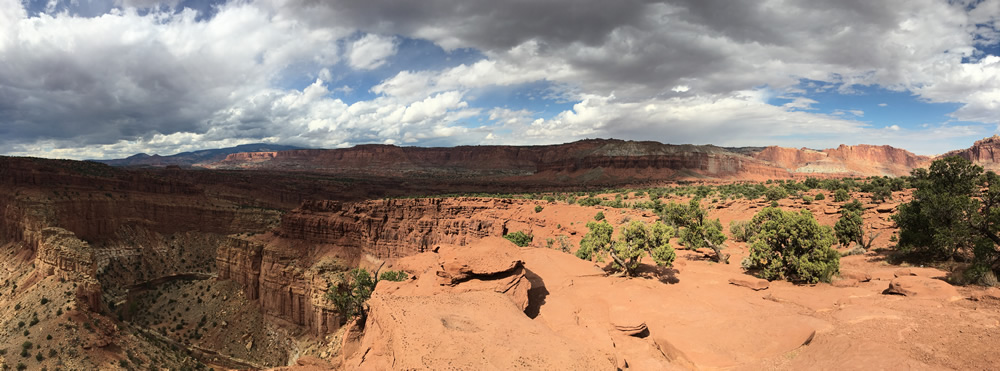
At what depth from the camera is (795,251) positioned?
60.4ft

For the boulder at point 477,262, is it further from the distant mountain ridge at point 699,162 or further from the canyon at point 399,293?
the distant mountain ridge at point 699,162

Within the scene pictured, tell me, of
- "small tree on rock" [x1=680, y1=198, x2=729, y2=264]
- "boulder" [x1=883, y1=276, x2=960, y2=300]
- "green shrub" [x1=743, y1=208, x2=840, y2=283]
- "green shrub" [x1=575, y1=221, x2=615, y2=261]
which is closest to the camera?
"boulder" [x1=883, y1=276, x2=960, y2=300]

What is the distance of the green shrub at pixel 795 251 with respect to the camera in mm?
17031

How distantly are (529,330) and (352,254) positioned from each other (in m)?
23.1

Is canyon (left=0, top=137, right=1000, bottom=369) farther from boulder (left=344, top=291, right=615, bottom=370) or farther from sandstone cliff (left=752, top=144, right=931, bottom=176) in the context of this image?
sandstone cliff (left=752, top=144, right=931, bottom=176)

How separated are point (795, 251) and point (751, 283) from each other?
3.75 meters

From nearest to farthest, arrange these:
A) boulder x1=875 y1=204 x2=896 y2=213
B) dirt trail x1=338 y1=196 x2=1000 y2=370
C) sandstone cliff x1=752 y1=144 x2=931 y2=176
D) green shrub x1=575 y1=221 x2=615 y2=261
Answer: dirt trail x1=338 y1=196 x2=1000 y2=370, green shrub x1=575 y1=221 x2=615 y2=261, boulder x1=875 y1=204 x2=896 y2=213, sandstone cliff x1=752 y1=144 x2=931 y2=176

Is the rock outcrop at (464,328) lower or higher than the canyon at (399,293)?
higher

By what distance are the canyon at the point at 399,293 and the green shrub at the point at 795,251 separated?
111 cm

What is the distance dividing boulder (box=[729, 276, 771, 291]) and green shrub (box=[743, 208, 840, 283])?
4.90ft

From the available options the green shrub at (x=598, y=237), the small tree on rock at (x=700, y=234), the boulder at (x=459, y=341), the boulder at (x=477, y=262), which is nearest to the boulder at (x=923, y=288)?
the small tree on rock at (x=700, y=234)

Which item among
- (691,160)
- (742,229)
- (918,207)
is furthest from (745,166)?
(918,207)

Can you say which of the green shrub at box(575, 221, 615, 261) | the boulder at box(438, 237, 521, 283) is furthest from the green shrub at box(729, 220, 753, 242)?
the boulder at box(438, 237, 521, 283)

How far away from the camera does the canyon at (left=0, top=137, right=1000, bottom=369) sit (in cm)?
982
